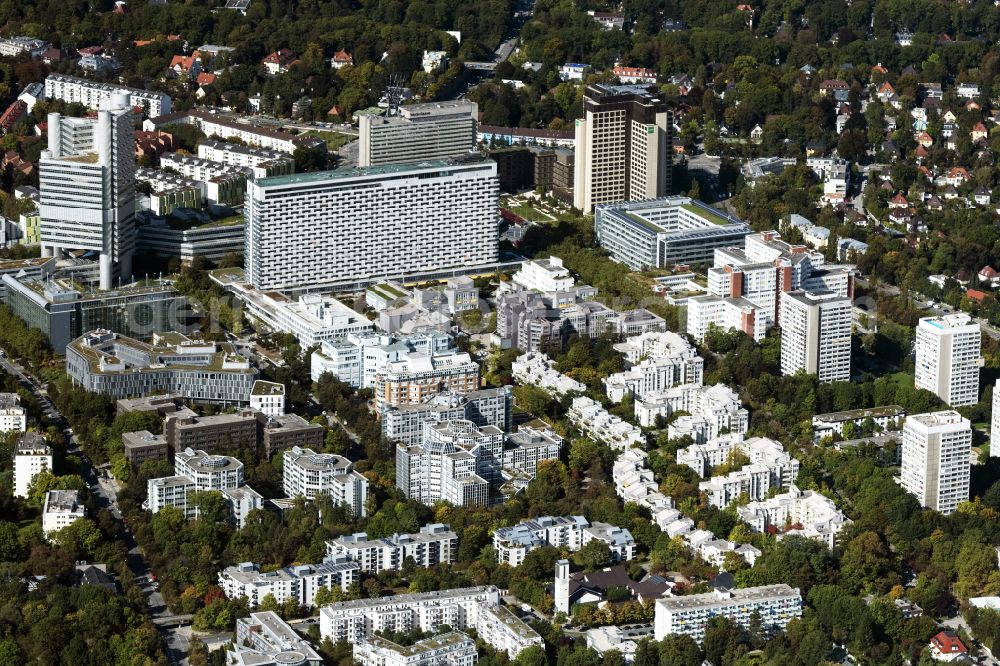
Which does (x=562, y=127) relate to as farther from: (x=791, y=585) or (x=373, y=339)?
(x=791, y=585)

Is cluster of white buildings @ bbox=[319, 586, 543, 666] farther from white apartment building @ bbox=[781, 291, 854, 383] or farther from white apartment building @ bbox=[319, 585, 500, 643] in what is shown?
white apartment building @ bbox=[781, 291, 854, 383]

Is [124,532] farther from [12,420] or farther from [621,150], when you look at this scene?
[621,150]

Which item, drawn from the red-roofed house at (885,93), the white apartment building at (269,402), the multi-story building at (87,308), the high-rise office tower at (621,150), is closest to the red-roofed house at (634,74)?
the red-roofed house at (885,93)

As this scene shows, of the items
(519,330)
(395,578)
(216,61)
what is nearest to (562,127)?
(216,61)

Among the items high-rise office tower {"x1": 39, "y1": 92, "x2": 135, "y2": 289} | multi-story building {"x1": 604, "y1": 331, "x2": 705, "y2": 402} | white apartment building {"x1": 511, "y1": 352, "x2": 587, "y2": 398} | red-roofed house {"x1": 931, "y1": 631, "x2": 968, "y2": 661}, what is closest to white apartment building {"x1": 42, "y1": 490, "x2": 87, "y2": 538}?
white apartment building {"x1": 511, "y1": 352, "x2": 587, "y2": 398}

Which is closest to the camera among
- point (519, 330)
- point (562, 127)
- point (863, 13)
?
point (519, 330)

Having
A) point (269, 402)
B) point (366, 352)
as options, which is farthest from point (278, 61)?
point (269, 402)

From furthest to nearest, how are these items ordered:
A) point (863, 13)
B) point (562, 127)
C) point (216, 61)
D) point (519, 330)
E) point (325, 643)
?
point (863, 13)
point (216, 61)
point (562, 127)
point (519, 330)
point (325, 643)
